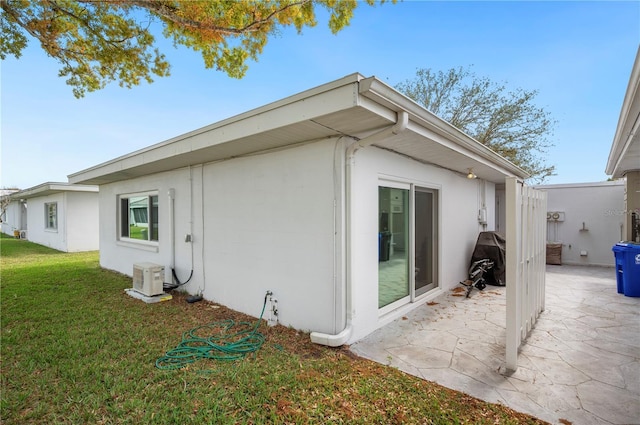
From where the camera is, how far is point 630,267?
5.45 m

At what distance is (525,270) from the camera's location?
343 cm

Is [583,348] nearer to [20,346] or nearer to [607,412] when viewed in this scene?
[607,412]

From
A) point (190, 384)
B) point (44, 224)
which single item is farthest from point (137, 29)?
point (44, 224)

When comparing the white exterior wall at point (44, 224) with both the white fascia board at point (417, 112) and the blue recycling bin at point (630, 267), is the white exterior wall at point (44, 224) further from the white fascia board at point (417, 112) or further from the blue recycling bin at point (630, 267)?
the blue recycling bin at point (630, 267)

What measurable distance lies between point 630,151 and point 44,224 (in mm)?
22102

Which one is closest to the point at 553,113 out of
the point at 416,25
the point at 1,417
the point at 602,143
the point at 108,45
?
the point at 602,143

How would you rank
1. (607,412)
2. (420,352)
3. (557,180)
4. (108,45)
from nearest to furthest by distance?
(607,412), (420,352), (108,45), (557,180)

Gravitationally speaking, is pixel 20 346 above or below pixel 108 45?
below

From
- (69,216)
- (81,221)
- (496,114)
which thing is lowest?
(81,221)

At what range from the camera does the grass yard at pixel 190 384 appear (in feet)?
7.61

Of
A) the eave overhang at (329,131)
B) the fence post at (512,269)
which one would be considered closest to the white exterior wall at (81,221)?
the eave overhang at (329,131)

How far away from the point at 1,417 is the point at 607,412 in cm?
470

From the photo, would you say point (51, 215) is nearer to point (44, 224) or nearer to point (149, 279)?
point (44, 224)

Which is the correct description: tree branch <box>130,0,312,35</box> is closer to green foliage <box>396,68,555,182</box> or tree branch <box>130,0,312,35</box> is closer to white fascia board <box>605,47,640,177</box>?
white fascia board <box>605,47,640,177</box>
